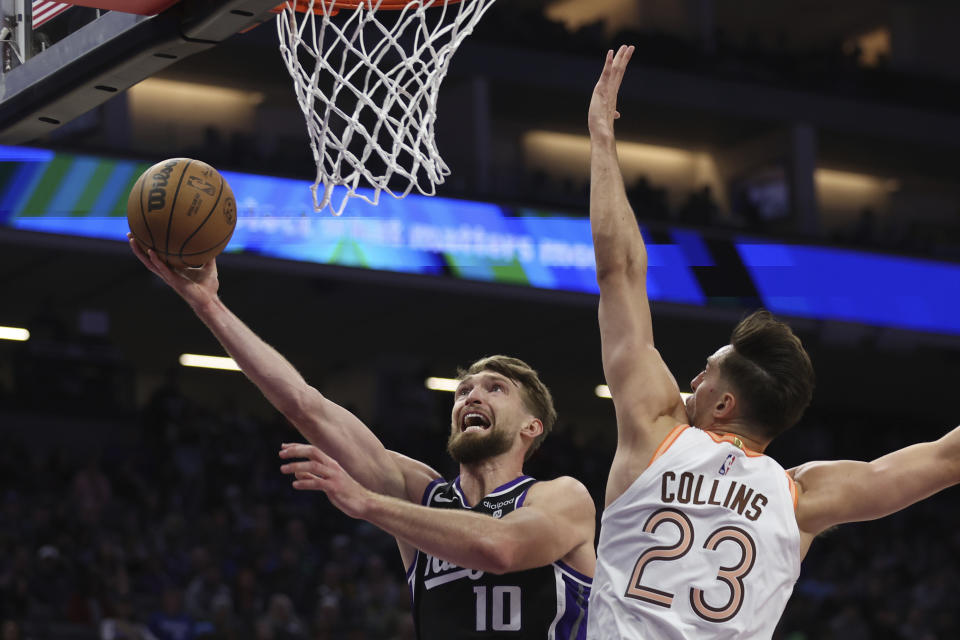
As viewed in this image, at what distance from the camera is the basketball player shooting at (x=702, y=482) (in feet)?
9.64

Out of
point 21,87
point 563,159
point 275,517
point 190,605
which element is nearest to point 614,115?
point 21,87

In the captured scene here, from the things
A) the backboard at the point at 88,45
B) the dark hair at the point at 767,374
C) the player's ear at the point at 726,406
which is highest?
the backboard at the point at 88,45

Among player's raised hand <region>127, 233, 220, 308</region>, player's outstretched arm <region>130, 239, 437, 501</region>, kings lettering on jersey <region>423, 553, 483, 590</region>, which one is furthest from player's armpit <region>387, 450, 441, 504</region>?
player's raised hand <region>127, 233, 220, 308</region>

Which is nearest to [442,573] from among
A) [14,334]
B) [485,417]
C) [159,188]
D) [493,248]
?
[485,417]

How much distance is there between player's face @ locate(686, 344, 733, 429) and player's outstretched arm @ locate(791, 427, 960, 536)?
0.92ft

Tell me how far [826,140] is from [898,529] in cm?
716

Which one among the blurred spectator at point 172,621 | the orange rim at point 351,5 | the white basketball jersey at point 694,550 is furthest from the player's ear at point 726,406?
the blurred spectator at point 172,621

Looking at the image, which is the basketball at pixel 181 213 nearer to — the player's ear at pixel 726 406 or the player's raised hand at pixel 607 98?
the player's raised hand at pixel 607 98

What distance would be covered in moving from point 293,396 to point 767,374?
4.43 feet

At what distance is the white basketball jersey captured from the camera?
9.57ft

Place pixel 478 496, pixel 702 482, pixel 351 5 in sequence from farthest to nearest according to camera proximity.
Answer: pixel 351 5 → pixel 478 496 → pixel 702 482

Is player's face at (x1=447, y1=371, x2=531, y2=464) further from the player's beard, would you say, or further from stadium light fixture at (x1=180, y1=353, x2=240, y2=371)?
stadium light fixture at (x1=180, y1=353, x2=240, y2=371)

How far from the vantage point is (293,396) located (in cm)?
378

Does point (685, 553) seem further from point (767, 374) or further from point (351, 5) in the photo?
point (351, 5)
